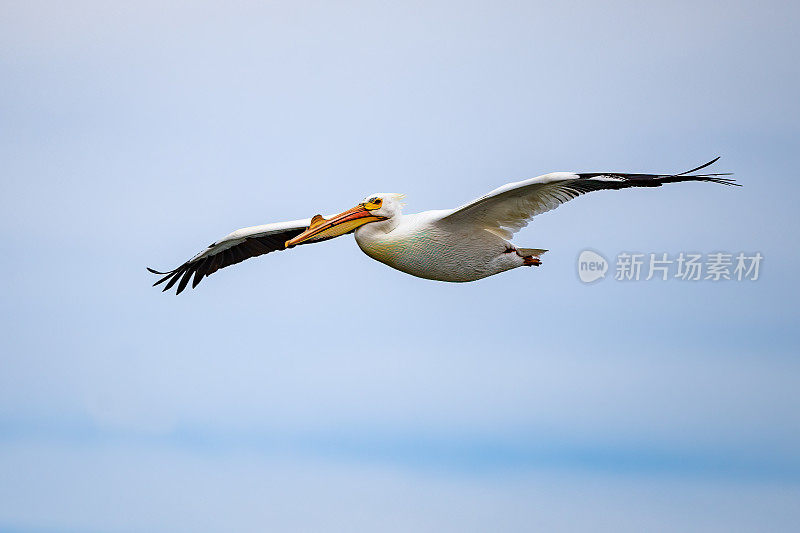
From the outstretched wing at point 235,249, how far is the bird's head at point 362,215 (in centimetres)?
147

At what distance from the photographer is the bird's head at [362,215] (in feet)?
32.8

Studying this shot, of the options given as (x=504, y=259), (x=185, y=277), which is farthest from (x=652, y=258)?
(x=185, y=277)

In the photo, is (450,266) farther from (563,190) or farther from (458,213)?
(563,190)

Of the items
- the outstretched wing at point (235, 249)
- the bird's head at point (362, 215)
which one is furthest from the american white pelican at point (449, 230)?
the outstretched wing at point (235, 249)

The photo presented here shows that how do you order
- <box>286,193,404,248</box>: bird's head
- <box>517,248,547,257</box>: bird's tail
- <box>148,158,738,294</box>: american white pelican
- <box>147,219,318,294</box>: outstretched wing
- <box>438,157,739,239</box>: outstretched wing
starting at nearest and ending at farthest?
<box>438,157,739,239</box>: outstretched wing
<box>148,158,738,294</box>: american white pelican
<box>286,193,404,248</box>: bird's head
<box>517,248,547,257</box>: bird's tail
<box>147,219,318,294</box>: outstretched wing

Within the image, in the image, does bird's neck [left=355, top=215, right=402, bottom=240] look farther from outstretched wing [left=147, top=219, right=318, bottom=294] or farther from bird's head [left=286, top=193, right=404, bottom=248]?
outstretched wing [left=147, top=219, right=318, bottom=294]

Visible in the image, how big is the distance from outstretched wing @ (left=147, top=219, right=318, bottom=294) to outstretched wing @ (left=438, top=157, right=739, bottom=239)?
2444 millimetres

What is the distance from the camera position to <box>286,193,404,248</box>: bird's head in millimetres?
10008

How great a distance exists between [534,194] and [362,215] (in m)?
1.59

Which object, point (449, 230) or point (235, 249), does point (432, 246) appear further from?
point (235, 249)

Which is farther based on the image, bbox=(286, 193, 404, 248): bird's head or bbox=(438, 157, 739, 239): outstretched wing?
bbox=(286, 193, 404, 248): bird's head

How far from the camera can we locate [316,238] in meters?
10.2

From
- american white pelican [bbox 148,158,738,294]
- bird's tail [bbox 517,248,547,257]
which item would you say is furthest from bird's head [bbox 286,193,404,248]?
bird's tail [bbox 517,248,547,257]

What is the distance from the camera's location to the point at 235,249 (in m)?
12.3
